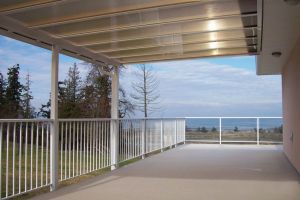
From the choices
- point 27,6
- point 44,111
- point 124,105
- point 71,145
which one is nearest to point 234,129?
point 124,105

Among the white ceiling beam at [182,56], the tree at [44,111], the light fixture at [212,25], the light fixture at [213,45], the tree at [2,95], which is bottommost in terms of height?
the tree at [44,111]

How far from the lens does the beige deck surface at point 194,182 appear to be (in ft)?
15.4

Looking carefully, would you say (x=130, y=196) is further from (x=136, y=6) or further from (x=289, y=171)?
(x=289, y=171)

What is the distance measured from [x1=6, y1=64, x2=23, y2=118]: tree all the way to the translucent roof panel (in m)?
5.11

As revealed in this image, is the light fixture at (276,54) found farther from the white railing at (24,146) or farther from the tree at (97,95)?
the tree at (97,95)

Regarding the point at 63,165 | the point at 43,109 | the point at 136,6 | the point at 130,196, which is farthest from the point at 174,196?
the point at 43,109

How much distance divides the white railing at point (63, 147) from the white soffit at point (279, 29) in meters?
3.11

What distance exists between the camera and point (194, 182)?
5559mm

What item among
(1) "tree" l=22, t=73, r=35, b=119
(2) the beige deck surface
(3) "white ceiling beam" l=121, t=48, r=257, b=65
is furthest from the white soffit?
(1) "tree" l=22, t=73, r=35, b=119

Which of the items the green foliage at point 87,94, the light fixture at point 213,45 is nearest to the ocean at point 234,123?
the green foliage at point 87,94

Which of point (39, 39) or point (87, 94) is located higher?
point (39, 39)

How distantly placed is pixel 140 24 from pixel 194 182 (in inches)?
97.8

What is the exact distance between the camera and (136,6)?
4441 millimetres

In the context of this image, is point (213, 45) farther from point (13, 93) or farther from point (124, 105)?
point (124, 105)
